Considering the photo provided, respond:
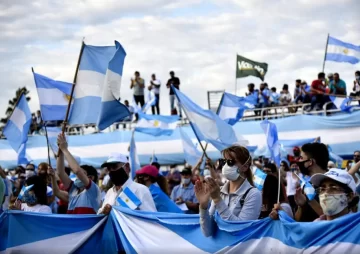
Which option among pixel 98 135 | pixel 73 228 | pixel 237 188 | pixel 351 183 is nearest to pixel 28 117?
pixel 73 228

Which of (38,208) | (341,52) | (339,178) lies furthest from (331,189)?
(341,52)

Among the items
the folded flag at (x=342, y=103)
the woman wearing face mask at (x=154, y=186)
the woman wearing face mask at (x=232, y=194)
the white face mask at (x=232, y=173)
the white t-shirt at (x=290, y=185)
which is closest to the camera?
the woman wearing face mask at (x=232, y=194)

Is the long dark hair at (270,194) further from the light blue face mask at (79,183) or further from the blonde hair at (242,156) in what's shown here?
the light blue face mask at (79,183)

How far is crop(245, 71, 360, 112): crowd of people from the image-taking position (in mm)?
22000

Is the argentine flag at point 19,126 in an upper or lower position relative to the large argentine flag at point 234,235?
upper

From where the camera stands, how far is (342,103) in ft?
72.1

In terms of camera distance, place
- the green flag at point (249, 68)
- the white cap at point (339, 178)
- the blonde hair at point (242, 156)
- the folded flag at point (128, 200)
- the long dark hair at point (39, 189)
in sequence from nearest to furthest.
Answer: the white cap at point (339, 178) → the blonde hair at point (242, 156) → the folded flag at point (128, 200) → the long dark hair at point (39, 189) → the green flag at point (249, 68)

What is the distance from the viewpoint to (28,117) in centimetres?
1620

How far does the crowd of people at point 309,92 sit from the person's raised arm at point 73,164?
13825mm

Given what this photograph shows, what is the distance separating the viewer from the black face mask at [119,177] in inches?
336

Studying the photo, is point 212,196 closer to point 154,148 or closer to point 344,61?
point 344,61

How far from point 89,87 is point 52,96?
1290mm

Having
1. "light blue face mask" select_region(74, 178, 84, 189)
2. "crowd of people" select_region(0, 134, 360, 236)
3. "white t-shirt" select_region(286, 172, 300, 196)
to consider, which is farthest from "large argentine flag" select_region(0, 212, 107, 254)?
"white t-shirt" select_region(286, 172, 300, 196)

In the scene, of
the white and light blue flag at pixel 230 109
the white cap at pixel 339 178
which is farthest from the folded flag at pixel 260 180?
the white and light blue flag at pixel 230 109
